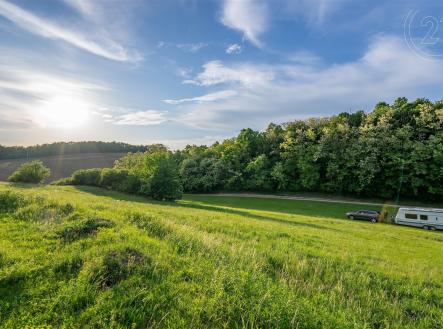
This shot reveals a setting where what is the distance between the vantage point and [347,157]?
44875 mm

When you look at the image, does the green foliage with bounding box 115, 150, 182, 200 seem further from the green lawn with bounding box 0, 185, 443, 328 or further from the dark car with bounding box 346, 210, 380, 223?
the green lawn with bounding box 0, 185, 443, 328

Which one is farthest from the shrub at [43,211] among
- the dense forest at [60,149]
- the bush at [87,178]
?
the dense forest at [60,149]

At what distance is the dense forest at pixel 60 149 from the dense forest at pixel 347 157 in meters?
53.8

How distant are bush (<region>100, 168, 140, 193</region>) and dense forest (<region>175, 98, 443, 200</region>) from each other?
66.2ft

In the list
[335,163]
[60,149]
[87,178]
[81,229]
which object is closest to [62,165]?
[60,149]

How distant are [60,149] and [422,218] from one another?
11798 centimetres

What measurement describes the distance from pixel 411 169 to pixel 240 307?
47.6 meters

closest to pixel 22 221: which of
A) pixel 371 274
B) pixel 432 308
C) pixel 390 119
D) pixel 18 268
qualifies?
pixel 18 268

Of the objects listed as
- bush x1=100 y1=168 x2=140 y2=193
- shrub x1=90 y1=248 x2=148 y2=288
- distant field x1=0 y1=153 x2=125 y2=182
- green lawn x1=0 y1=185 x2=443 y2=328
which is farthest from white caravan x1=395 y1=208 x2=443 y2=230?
distant field x1=0 y1=153 x2=125 y2=182

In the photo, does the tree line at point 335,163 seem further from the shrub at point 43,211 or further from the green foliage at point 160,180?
the shrub at point 43,211

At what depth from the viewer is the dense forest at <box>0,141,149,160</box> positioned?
96562mm

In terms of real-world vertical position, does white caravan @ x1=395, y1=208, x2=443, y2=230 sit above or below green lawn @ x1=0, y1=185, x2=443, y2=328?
below

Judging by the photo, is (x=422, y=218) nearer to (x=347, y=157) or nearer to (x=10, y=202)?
(x=347, y=157)

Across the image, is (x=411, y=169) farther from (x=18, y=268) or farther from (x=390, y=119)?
(x=18, y=268)
